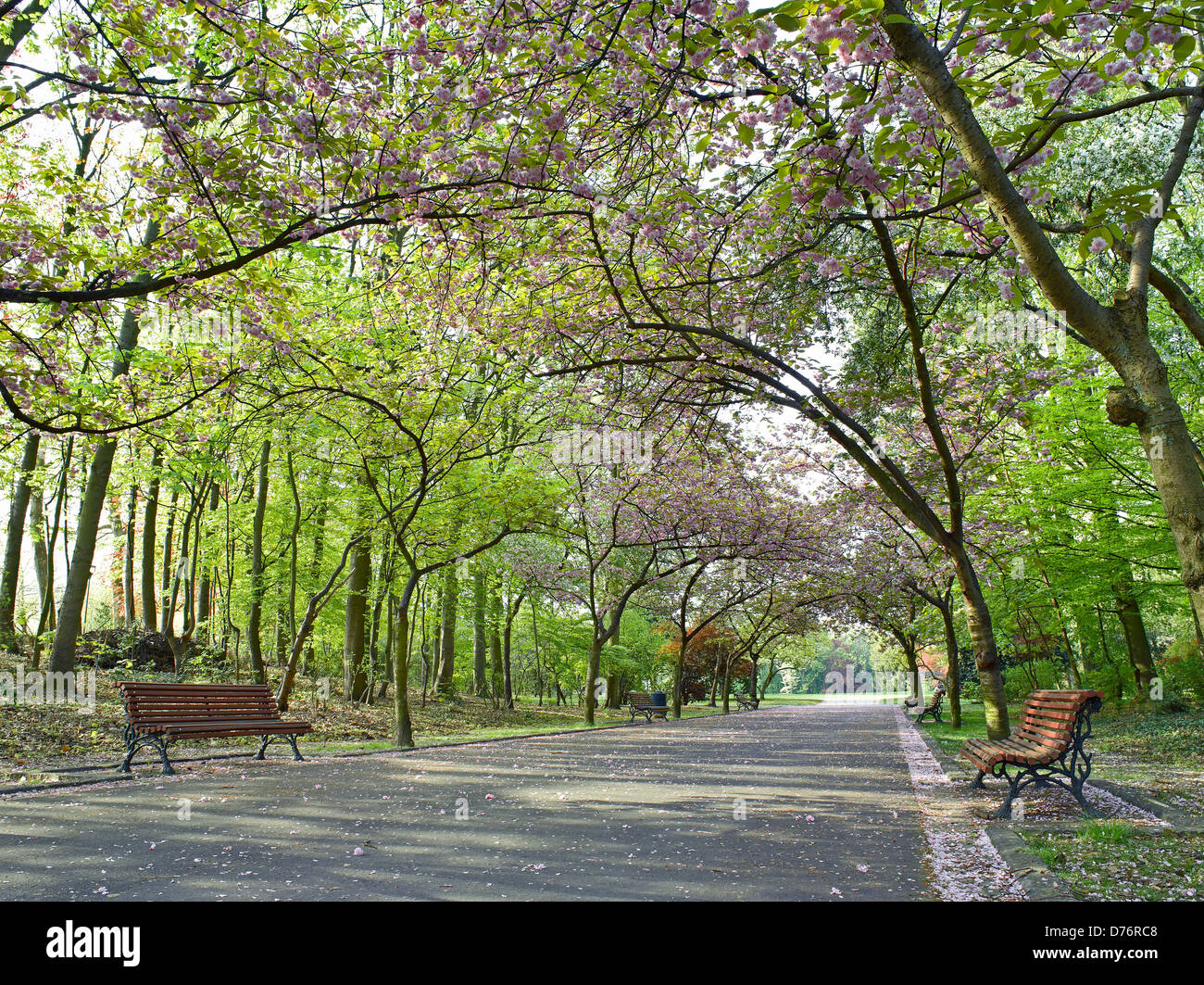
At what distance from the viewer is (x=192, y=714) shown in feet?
32.8

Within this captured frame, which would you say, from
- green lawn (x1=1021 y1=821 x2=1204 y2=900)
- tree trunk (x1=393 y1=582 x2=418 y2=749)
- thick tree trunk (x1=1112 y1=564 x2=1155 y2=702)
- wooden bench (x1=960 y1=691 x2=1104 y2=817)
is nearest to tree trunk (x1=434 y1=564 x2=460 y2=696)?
tree trunk (x1=393 y1=582 x2=418 y2=749)

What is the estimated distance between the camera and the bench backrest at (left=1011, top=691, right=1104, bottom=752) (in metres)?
6.71

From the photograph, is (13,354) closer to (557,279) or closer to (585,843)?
(557,279)

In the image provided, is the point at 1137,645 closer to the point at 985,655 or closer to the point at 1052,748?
the point at 985,655

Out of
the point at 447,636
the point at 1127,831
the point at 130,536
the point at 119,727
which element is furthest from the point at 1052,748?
the point at 130,536

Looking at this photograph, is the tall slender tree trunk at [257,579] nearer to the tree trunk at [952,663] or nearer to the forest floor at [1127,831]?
the forest floor at [1127,831]

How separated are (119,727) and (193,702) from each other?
14.9 ft

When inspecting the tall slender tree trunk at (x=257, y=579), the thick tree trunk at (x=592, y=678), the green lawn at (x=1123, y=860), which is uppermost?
the tall slender tree trunk at (x=257, y=579)

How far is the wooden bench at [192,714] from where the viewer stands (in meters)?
9.34

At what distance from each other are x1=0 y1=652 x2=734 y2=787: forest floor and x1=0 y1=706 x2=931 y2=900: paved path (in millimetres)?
2031

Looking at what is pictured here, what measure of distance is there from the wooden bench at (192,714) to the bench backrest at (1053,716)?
29.0 feet

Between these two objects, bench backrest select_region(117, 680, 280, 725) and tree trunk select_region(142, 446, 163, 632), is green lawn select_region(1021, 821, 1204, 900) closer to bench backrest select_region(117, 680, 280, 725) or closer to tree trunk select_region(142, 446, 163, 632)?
bench backrest select_region(117, 680, 280, 725)

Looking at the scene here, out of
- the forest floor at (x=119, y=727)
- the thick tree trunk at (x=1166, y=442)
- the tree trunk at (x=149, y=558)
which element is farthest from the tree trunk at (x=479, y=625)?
the thick tree trunk at (x=1166, y=442)

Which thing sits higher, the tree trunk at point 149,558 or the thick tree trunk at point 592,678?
the tree trunk at point 149,558
